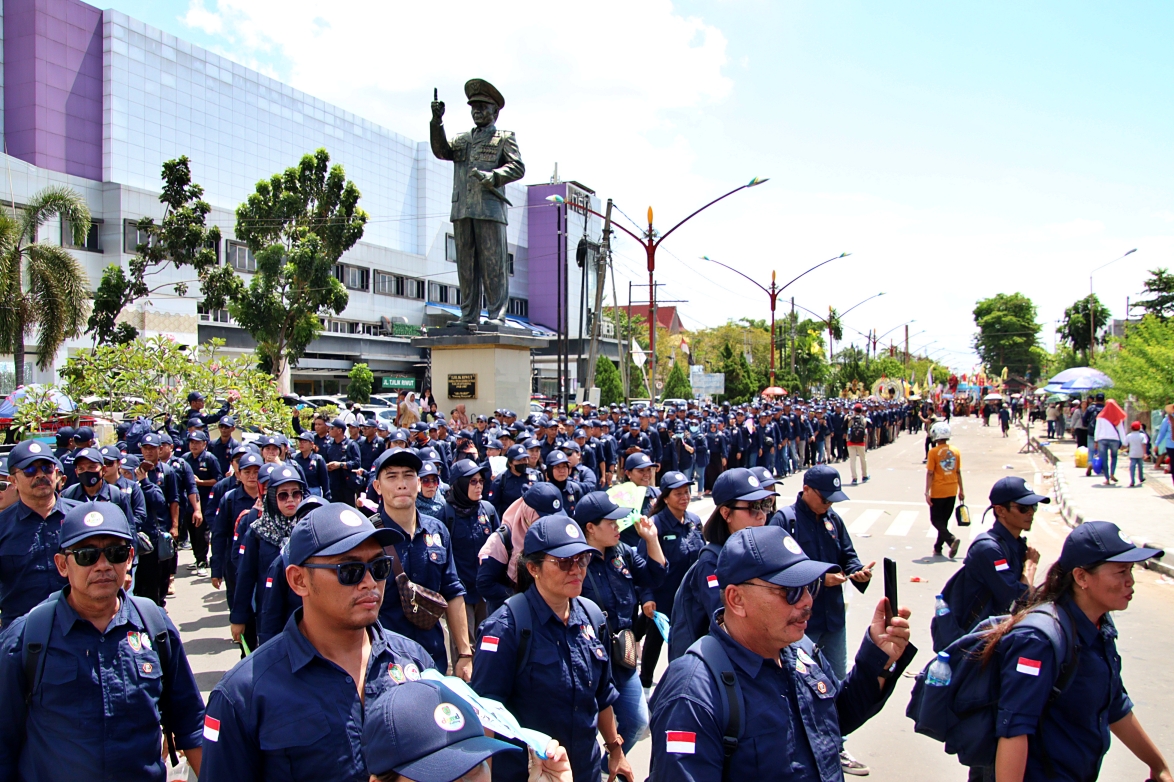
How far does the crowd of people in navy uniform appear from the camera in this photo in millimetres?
2363

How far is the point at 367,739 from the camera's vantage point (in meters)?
1.76

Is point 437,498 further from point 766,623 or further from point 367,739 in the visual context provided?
point 367,739

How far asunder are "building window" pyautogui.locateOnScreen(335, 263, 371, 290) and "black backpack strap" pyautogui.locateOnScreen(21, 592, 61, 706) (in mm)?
45257

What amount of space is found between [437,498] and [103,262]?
3481cm

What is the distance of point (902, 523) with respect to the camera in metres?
14.2

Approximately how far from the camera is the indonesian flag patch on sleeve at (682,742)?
2.29 meters

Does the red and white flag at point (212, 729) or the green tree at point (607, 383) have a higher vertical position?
the green tree at point (607, 383)

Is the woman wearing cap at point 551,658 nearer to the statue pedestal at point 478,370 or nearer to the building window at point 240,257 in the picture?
the statue pedestal at point 478,370

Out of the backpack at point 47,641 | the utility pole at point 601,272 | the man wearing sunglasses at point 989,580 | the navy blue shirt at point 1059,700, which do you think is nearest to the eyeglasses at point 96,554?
the backpack at point 47,641

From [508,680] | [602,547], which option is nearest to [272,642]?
[508,680]

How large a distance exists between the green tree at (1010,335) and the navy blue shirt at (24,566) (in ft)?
352

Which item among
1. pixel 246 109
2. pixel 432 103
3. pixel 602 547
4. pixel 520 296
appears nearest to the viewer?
pixel 602 547

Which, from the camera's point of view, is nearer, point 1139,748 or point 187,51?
point 1139,748

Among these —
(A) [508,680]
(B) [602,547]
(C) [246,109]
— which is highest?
(C) [246,109]
